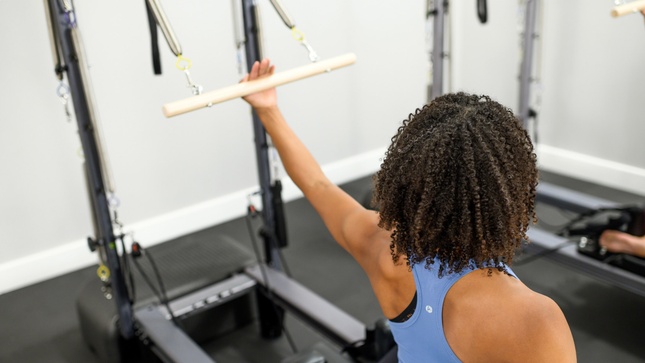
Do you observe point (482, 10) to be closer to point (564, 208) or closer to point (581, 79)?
point (564, 208)

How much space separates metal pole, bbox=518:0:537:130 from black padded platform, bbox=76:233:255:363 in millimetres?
1568

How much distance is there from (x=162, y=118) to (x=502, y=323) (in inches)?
102

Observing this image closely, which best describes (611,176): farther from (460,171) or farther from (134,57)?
(460,171)

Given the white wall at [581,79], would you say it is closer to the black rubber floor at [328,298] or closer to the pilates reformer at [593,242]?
the pilates reformer at [593,242]

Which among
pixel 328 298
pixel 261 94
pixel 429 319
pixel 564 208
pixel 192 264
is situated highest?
pixel 261 94

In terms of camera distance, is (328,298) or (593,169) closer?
(328,298)

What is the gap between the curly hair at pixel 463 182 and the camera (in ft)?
3.05

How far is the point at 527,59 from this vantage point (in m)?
3.26

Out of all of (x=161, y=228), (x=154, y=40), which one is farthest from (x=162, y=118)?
(x=154, y=40)

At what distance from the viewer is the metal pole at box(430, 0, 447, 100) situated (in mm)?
2738

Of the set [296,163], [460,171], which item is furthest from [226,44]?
[460,171]

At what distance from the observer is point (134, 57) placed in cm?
304

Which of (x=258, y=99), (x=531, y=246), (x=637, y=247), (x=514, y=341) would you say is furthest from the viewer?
(x=531, y=246)

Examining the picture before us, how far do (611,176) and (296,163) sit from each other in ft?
9.34
